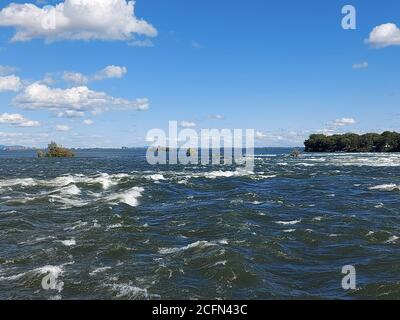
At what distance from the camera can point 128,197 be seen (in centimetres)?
4653

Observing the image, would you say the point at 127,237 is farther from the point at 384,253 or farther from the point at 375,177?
the point at 375,177

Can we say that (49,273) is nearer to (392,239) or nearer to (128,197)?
(392,239)

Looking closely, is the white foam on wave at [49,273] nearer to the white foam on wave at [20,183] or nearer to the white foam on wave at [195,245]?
the white foam on wave at [195,245]

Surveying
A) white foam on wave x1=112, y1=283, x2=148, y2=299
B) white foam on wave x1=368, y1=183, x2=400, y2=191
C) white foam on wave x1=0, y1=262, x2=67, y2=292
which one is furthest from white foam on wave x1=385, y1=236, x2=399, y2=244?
white foam on wave x1=368, y1=183, x2=400, y2=191

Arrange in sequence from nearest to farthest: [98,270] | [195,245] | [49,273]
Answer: [49,273], [98,270], [195,245]

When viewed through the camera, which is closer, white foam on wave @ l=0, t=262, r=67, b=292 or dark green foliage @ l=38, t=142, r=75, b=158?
white foam on wave @ l=0, t=262, r=67, b=292

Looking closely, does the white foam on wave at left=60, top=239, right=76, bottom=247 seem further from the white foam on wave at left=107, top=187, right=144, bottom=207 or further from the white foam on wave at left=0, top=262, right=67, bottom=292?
the white foam on wave at left=107, top=187, right=144, bottom=207

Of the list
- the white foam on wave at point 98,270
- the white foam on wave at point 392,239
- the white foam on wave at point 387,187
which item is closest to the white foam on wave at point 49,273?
the white foam on wave at point 98,270

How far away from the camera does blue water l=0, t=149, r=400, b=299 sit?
19.4 meters

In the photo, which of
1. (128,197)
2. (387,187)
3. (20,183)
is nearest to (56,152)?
(20,183)

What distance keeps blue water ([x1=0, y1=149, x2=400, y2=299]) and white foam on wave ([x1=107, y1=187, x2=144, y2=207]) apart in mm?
131

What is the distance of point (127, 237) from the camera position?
2884 centimetres

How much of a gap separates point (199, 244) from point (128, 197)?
2131 cm
